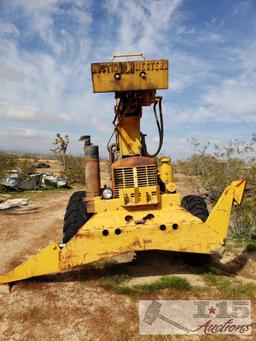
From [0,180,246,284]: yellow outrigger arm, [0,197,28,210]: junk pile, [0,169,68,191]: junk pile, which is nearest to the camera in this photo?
[0,180,246,284]: yellow outrigger arm

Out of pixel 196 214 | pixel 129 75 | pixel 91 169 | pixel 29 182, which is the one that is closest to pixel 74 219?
pixel 91 169

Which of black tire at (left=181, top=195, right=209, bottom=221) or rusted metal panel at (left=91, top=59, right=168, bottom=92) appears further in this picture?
black tire at (left=181, top=195, right=209, bottom=221)

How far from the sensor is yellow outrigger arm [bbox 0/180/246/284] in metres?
4.47

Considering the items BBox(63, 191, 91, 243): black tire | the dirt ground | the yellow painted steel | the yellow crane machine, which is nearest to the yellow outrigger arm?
the yellow crane machine

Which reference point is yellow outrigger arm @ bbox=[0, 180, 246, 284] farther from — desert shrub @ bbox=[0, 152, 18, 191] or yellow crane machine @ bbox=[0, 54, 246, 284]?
desert shrub @ bbox=[0, 152, 18, 191]

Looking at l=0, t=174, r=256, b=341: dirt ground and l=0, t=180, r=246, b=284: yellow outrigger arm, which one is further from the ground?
l=0, t=180, r=246, b=284: yellow outrigger arm

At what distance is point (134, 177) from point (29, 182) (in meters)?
12.5

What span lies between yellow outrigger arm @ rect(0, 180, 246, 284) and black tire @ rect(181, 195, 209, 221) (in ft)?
2.82

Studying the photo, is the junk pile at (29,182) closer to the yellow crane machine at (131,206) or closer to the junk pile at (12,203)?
the junk pile at (12,203)

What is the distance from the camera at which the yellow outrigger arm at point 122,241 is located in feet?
14.7

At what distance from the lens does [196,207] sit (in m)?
5.86

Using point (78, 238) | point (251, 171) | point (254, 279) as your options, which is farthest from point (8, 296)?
point (251, 171)

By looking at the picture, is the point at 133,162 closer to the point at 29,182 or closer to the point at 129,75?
the point at 129,75

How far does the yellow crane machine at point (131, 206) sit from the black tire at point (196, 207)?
0.02m
